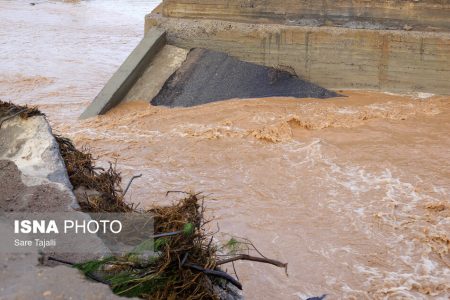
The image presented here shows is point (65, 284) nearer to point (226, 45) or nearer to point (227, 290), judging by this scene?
point (227, 290)

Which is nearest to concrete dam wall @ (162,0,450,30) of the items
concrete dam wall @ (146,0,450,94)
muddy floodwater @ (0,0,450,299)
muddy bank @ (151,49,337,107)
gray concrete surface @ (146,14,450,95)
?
concrete dam wall @ (146,0,450,94)

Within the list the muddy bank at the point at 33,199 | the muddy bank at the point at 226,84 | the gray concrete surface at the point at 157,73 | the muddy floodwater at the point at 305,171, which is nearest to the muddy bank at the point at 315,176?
the muddy floodwater at the point at 305,171

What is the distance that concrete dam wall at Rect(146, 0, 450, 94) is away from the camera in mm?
10867

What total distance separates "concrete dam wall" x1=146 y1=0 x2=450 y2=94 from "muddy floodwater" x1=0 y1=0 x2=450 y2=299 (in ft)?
1.58

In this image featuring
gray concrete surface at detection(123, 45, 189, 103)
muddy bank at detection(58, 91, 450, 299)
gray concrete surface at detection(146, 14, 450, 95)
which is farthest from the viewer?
gray concrete surface at detection(123, 45, 189, 103)

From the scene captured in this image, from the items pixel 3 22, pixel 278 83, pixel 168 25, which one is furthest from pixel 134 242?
pixel 3 22

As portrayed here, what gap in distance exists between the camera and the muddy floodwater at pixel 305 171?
5375 mm

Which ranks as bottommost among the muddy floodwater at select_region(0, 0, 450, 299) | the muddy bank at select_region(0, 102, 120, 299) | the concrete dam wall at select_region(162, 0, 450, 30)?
the muddy floodwater at select_region(0, 0, 450, 299)

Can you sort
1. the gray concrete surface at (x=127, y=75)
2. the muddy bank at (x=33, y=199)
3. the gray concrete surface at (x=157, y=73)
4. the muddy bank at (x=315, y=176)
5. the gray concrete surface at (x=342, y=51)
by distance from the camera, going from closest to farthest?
the muddy bank at (x=33, y=199), the muddy bank at (x=315, y=176), the gray concrete surface at (x=127, y=75), the gray concrete surface at (x=342, y=51), the gray concrete surface at (x=157, y=73)

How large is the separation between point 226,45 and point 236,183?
498 cm

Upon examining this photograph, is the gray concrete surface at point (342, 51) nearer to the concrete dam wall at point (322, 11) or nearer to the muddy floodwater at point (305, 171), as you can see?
the concrete dam wall at point (322, 11)

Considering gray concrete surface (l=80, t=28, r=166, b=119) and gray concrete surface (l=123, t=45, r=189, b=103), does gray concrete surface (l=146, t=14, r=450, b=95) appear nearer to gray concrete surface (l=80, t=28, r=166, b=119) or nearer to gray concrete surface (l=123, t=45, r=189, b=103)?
gray concrete surface (l=123, t=45, r=189, b=103)

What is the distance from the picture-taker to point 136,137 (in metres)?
9.38

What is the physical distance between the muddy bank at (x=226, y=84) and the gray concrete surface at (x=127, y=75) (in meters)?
0.67
